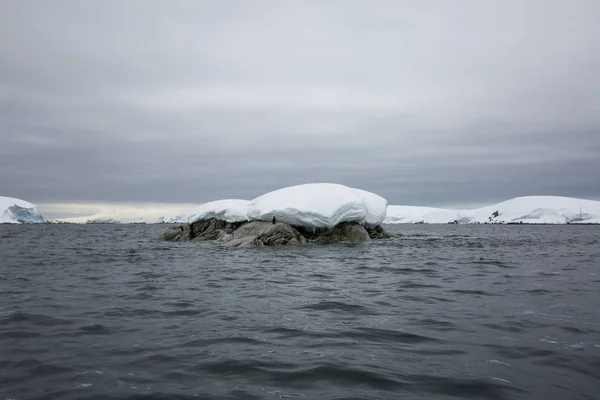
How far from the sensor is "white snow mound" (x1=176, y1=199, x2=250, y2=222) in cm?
2838

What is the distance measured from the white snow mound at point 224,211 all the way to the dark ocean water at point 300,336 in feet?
51.0

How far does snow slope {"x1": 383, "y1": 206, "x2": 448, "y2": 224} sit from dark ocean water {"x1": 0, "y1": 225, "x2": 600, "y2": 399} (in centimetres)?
13393

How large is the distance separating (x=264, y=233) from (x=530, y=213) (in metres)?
113

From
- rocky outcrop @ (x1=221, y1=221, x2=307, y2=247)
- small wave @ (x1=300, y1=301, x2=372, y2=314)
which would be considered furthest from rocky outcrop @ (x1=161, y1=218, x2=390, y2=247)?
small wave @ (x1=300, y1=301, x2=372, y2=314)

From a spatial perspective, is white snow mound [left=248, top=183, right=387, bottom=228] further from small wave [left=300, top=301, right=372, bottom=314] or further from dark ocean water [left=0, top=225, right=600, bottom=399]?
small wave [left=300, top=301, right=372, bottom=314]

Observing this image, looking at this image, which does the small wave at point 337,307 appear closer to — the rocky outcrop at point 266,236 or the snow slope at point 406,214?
the rocky outcrop at point 266,236

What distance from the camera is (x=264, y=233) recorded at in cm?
2400

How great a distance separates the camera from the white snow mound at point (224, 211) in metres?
28.4

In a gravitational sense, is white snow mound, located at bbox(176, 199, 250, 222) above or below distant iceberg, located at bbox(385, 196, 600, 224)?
below

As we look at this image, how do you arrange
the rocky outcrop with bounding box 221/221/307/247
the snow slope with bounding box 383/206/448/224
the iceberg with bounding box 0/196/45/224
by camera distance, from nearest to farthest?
the rocky outcrop with bounding box 221/221/307/247
the iceberg with bounding box 0/196/45/224
the snow slope with bounding box 383/206/448/224

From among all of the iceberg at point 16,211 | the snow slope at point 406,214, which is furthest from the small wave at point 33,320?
the snow slope at point 406,214

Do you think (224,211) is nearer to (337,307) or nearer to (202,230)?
(202,230)

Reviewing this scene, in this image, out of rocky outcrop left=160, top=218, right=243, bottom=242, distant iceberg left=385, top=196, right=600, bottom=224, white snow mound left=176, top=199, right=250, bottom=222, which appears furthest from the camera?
distant iceberg left=385, top=196, right=600, bottom=224

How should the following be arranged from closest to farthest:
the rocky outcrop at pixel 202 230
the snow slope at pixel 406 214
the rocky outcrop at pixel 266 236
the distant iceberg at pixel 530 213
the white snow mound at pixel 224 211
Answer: the rocky outcrop at pixel 266 236 → the white snow mound at pixel 224 211 → the rocky outcrop at pixel 202 230 → the distant iceberg at pixel 530 213 → the snow slope at pixel 406 214
